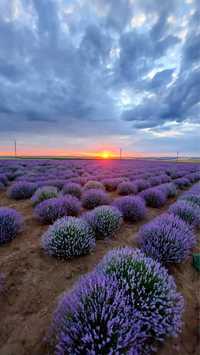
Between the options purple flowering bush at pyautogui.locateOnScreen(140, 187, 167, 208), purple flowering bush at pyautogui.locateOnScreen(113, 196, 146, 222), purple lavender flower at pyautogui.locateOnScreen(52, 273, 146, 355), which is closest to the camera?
purple lavender flower at pyautogui.locateOnScreen(52, 273, 146, 355)

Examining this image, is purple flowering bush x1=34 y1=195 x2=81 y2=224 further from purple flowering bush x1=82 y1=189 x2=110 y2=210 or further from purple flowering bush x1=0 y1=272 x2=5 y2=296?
purple flowering bush x1=0 y1=272 x2=5 y2=296

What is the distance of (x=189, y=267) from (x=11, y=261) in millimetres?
2554

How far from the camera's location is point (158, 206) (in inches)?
220

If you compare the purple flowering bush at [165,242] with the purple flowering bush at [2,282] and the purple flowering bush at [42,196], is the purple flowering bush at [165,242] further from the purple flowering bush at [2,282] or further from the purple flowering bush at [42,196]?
the purple flowering bush at [42,196]

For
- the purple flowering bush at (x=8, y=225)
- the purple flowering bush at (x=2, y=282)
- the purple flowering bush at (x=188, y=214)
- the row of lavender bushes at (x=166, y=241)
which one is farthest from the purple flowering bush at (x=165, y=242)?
the purple flowering bush at (x=8, y=225)

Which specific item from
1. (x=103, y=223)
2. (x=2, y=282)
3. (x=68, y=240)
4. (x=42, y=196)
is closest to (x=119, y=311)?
(x=68, y=240)

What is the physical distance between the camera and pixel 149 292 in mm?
1658

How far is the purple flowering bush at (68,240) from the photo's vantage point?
2.67 meters

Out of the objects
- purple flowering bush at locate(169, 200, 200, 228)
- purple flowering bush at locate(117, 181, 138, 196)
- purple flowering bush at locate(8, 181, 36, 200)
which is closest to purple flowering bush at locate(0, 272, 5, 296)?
purple flowering bush at locate(169, 200, 200, 228)

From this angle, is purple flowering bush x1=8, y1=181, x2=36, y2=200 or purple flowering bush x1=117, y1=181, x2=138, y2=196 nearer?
purple flowering bush x1=8, y1=181, x2=36, y2=200

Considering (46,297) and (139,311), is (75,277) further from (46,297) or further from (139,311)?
(139,311)

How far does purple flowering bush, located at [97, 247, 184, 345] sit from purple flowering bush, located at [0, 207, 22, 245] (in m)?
2.10

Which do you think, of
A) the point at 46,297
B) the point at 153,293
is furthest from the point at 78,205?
the point at 153,293

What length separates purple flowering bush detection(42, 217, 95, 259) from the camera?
2670 millimetres
